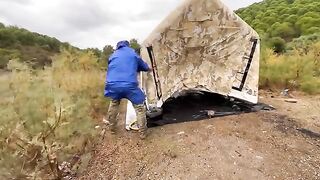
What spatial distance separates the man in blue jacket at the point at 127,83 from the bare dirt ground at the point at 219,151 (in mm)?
434

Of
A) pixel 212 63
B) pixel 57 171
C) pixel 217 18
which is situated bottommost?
pixel 57 171

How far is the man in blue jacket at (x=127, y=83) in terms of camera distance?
6539mm

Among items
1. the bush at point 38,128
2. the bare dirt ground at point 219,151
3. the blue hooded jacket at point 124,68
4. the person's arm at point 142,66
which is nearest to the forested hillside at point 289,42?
the bare dirt ground at point 219,151

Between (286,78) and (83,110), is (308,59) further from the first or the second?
(83,110)

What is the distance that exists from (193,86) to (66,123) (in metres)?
3.16

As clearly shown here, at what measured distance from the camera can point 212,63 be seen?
8266 mm

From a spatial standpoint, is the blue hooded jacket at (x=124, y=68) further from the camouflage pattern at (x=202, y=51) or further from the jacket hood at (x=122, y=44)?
the camouflage pattern at (x=202, y=51)

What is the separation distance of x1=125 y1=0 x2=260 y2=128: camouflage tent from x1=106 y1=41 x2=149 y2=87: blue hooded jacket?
0.65 m

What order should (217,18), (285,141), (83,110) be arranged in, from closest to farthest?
(285,141)
(83,110)
(217,18)

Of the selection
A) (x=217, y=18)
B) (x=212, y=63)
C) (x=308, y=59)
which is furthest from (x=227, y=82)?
(x=308, y=59)

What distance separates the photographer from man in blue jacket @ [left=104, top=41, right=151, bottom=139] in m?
6.54

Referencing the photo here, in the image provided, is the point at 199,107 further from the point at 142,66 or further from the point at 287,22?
the point at 287,22

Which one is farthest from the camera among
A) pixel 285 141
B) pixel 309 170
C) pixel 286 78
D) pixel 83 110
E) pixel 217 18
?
pixel 286 78

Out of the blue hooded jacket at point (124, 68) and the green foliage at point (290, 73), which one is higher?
the blue hooded jacket at point (124, 68)
